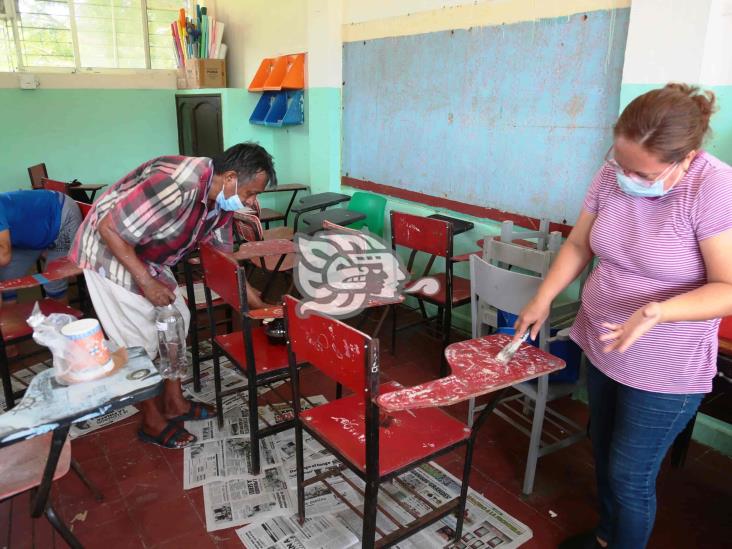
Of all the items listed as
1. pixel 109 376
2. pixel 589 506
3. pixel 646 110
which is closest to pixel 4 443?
pixel 109 376

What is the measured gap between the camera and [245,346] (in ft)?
6.20

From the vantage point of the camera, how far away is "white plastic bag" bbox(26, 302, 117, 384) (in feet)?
4.05

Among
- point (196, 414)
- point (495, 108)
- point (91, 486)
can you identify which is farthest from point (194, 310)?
point (495, 108)

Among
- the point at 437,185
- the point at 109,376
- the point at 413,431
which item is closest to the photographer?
the point at 109,376

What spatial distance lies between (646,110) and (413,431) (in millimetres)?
1043

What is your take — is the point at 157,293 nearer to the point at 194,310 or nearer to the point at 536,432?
the point at 194,310

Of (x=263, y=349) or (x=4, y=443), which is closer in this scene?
(x=4, y=443)

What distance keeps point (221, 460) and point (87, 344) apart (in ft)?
3.48

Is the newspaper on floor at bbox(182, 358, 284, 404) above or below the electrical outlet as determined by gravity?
below

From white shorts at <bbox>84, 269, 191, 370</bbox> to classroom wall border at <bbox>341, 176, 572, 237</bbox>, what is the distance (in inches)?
75.8

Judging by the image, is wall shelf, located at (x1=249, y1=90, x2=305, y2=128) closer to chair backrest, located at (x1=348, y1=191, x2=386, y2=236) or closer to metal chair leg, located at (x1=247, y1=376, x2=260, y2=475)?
chair backrest, located at (x1=348, y1=191, x2=386, y2=236)

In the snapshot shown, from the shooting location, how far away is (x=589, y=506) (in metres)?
1.93

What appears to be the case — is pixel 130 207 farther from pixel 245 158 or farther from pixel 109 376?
pixel 109 376

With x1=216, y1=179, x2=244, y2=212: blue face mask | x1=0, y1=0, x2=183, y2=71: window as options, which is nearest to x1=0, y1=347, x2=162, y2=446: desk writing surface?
x1=216, y1=179, x2=244, y2=212: blue face mask
